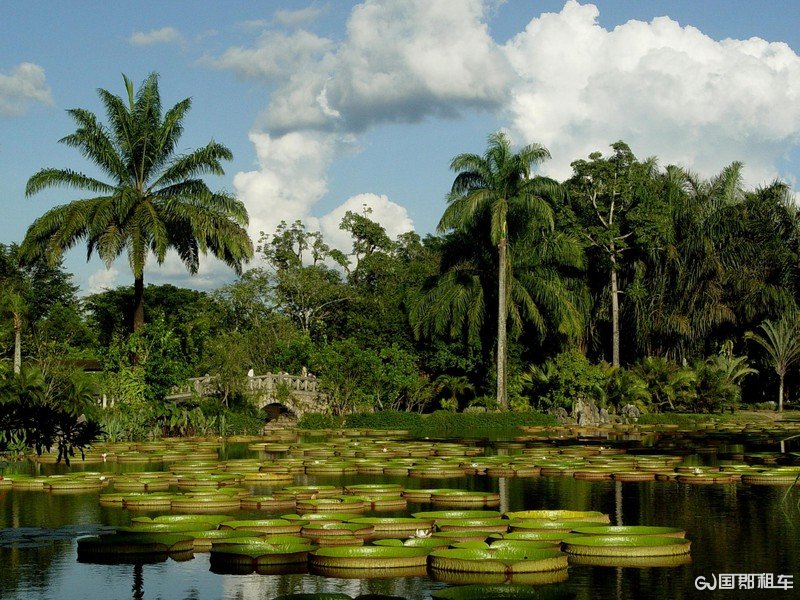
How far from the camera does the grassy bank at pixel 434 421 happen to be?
40375mm

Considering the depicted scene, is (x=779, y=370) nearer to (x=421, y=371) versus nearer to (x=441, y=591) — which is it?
(x=421, y=371)

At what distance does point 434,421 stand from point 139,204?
13928 mm

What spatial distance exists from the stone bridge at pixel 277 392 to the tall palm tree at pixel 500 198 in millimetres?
7838

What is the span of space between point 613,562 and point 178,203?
1136 inches

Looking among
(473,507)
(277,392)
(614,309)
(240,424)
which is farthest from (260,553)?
(614,309)

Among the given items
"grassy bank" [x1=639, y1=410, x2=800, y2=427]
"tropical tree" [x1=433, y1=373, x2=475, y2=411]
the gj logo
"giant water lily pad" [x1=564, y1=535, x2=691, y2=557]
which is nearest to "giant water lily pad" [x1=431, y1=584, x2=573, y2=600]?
the gj logo

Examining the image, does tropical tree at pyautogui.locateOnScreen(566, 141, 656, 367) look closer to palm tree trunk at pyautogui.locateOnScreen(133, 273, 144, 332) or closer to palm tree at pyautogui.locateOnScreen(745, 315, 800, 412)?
palm tree at pyautogui.locateOnScreen(745, 315, 800, 412)

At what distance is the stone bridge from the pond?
21.8 ft

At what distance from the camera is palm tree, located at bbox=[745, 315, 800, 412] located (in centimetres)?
4781

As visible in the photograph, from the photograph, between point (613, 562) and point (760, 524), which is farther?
point (760, 524)

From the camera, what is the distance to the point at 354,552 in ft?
36.7

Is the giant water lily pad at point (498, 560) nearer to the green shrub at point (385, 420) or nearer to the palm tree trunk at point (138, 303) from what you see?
the palm tree trunk at point (138, 303)

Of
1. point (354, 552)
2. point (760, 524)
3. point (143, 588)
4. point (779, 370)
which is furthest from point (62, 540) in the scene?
point (779, 370)

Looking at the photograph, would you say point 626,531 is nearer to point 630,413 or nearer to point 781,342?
point 630,413
